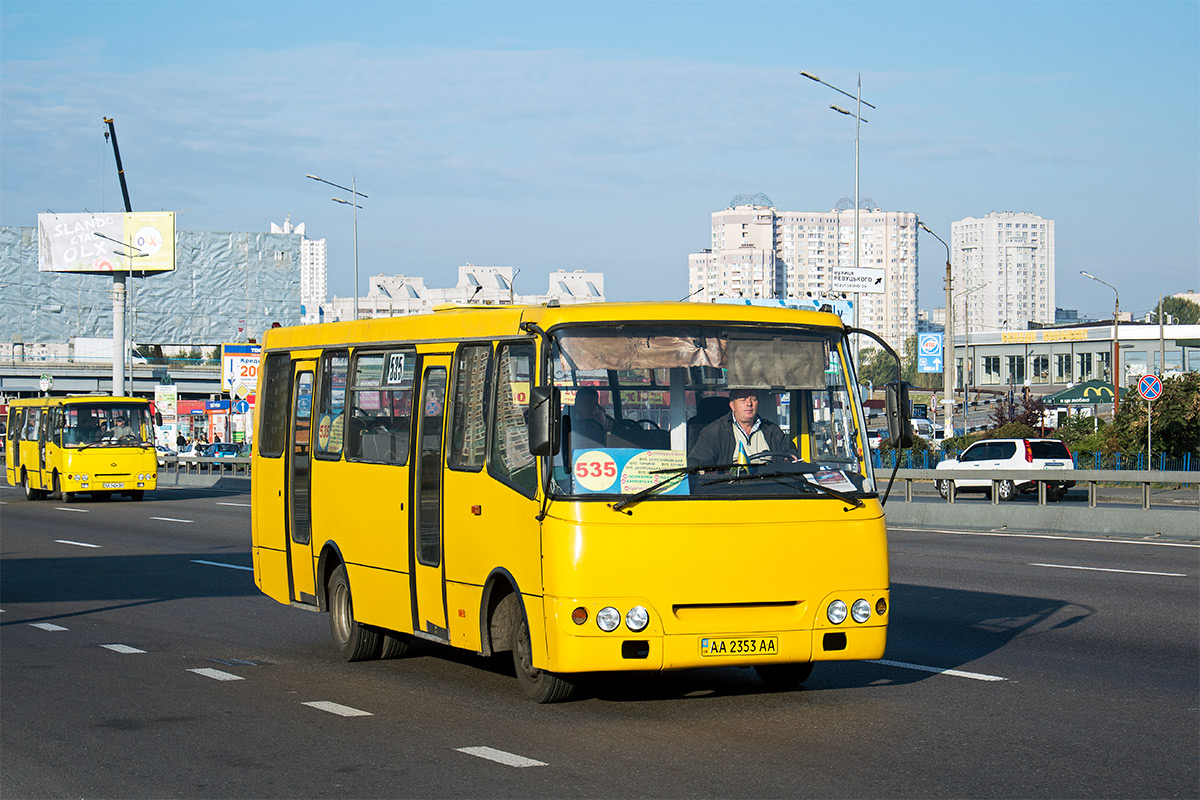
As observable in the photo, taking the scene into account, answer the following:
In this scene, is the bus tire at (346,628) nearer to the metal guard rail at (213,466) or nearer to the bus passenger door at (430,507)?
the bus passenger door at (430,507)

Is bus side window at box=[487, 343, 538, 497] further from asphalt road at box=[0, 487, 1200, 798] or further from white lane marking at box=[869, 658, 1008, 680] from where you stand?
white lane marking at box=[869, 658, 1008, 680]

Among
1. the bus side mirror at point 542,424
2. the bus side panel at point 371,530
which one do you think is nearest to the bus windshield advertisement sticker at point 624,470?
the bus side mirror at point 542,424

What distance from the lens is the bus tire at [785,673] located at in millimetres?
9383

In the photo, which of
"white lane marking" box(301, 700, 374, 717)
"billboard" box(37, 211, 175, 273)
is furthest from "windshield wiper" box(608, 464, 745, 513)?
"billboard" box(37, 211, 175, 273)

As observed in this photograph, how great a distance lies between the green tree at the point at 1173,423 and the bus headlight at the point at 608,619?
38203 millimetres

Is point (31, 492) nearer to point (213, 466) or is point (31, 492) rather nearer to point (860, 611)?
point (213, 466)

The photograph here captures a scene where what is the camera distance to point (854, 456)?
884cm

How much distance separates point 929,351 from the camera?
49.1 m

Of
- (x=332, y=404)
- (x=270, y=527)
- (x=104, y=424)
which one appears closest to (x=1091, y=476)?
(x=270, y=527)

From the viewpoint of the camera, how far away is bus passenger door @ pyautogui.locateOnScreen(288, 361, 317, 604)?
11.8m

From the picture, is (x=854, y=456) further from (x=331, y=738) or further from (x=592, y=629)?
(x=331, y=738)

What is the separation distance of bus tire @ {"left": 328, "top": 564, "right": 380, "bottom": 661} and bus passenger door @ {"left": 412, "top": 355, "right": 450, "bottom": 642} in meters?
1.07

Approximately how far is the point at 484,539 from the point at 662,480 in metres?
1.37

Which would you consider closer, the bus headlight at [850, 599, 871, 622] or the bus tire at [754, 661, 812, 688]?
the bus headlight at [850, 599, 871, 622]
